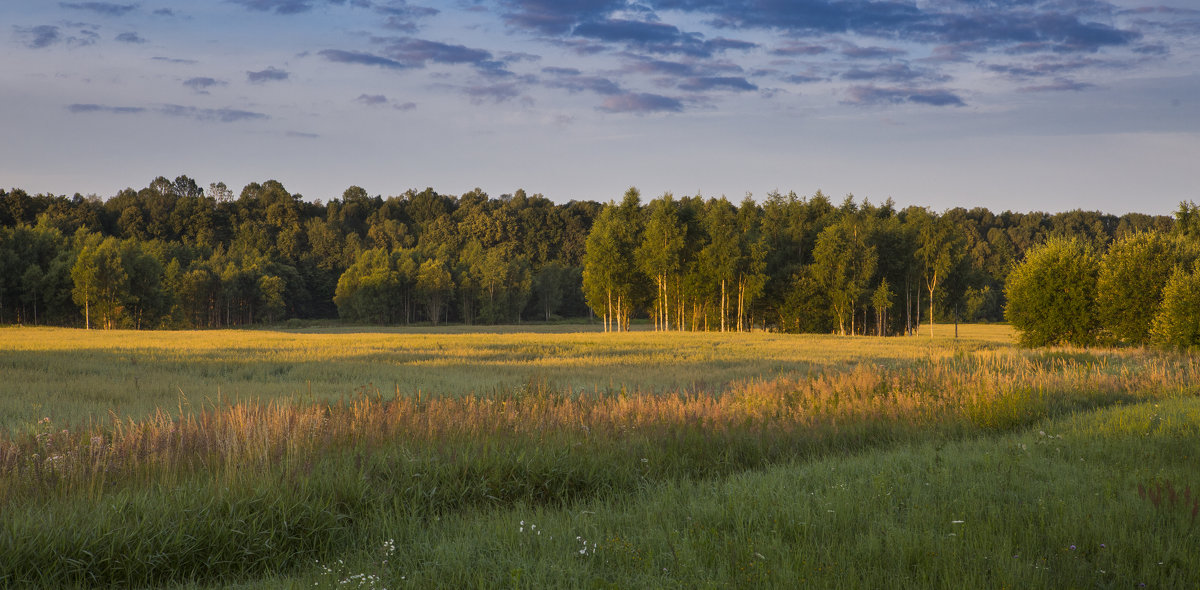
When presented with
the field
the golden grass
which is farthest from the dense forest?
the field

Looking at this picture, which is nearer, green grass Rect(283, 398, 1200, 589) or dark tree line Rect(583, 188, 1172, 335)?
green grass Rect(283, 398, 1200, 589)

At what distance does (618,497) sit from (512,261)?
4697 inches

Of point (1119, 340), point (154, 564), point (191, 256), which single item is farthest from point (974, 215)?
point (154, 564)

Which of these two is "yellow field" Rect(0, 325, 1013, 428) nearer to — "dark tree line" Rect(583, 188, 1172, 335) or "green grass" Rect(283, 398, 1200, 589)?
"green grass" Rect(283, 398, 1200, 589)

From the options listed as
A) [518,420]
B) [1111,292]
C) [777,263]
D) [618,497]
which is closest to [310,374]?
[518,420]

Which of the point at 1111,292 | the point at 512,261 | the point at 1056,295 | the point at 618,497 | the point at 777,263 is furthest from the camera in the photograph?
the point at 512,261

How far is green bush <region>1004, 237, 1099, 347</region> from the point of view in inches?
1378

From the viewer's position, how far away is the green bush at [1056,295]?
115 feet

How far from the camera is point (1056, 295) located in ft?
118

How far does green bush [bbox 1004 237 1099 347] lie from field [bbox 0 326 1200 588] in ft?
97.3

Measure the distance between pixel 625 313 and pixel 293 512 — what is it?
64.1 metres

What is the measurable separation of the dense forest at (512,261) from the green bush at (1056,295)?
1782mm

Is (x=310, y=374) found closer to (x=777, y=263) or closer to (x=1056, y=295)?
(x=1056, y=295)

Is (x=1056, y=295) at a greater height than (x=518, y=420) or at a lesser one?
greater
